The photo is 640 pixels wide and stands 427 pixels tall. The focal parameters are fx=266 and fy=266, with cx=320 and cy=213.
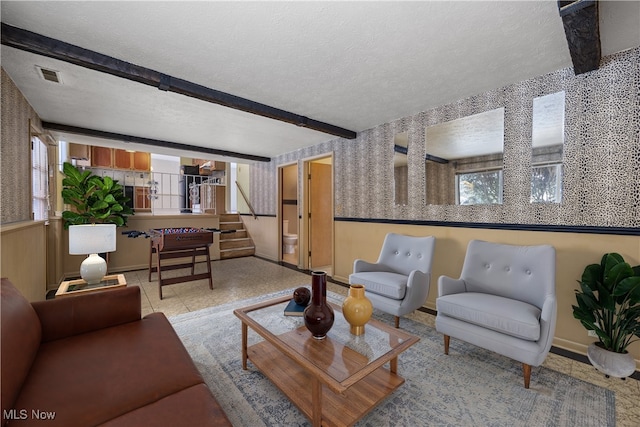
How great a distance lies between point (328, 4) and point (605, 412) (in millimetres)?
2900

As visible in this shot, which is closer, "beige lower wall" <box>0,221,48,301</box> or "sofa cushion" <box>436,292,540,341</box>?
"sofa cushion" <box>436,292,540,341</box>

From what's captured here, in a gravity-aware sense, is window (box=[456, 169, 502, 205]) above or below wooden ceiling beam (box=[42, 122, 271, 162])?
below

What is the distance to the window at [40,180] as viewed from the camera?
3301mm

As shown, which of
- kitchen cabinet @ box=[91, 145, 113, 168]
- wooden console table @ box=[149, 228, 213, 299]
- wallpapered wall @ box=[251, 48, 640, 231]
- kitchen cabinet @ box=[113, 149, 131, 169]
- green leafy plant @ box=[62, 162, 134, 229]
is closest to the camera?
wallpapered wall @ box=[251, 48, 640, 231]

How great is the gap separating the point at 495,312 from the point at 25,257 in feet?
13.1

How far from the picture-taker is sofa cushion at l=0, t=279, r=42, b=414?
975 millimetres

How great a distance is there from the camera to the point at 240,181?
746 cm

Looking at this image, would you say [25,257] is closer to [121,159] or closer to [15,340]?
[15,340]

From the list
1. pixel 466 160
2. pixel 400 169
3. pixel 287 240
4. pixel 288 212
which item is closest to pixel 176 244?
pixel 287 240

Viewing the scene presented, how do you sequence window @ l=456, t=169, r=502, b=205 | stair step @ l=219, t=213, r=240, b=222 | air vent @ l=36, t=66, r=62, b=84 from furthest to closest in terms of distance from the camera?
1. stair step @ l=219, t=213, r=240, b=222
2. window @ l=456, t=169, r=502, b=205
3. air vent @ l=36, t=66, r=62, b=84

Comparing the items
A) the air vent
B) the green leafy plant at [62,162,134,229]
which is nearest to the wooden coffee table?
the air vent

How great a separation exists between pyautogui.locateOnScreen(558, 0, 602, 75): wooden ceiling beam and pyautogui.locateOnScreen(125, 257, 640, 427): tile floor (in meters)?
2.30

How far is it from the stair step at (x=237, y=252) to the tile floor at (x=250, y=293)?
0.97 feet

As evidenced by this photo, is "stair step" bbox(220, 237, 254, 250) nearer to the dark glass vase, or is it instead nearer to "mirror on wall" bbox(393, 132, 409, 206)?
"mirror on wall" bbox(393, 132, 409, 206)
